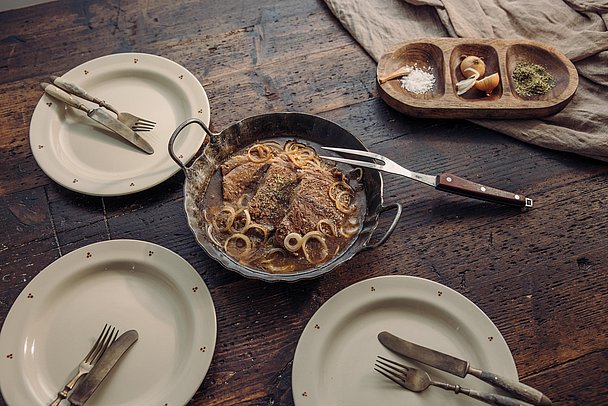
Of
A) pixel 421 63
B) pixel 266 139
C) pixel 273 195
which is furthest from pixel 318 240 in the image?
pixel 421 63

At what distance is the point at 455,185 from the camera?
1.70 metres

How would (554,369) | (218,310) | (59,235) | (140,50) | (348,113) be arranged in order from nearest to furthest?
(554,369) → (218,310) → (59,235) → (348,113) → (140,50)

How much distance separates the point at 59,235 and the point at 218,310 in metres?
0.57

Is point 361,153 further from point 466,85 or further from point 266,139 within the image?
point 466,85

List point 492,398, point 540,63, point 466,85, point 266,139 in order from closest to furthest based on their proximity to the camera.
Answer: point 492,398
point 266,139
point 466,85
point 540,63

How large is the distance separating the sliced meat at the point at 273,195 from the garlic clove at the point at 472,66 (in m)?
0.77

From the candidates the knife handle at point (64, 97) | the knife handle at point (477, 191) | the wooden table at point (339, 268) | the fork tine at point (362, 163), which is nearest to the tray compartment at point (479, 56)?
the wooden table at point (339, 268)

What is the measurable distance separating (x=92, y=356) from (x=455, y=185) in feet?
3.75

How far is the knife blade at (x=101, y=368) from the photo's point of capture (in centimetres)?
135

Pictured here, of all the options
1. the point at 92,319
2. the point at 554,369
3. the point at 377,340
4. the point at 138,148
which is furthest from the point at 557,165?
the point at 92,319

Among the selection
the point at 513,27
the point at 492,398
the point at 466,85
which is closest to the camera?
the point at 492,398

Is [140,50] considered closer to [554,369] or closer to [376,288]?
[376,288]

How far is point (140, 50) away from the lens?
7.18 ft

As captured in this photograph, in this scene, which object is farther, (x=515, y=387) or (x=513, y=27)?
(x=513, y=27)
